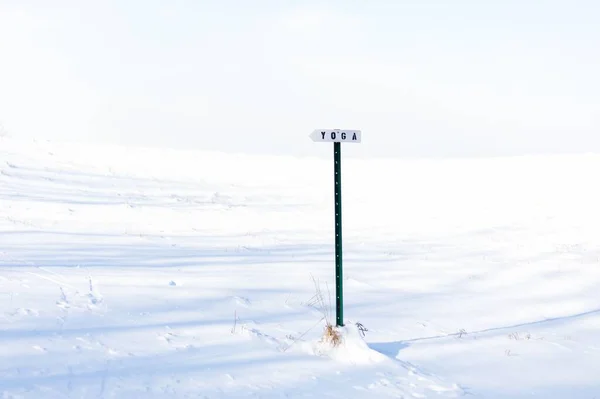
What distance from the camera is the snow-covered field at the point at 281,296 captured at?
5.10 metres

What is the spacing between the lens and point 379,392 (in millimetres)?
4914

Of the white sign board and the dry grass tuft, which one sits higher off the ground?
the white sign board

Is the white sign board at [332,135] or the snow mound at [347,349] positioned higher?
the white sign board at [332,135]

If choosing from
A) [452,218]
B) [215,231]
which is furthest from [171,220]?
[452,218]

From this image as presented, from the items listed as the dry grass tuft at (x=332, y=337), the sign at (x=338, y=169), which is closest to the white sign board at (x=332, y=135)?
the sign at (x=338, y=169)

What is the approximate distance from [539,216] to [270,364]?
18.2m

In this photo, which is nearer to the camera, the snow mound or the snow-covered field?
the snow-covered field

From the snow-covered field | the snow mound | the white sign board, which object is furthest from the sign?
the snow-covered field

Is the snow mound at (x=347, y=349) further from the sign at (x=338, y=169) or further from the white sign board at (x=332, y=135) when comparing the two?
the white sign board at (x=332, y=135)

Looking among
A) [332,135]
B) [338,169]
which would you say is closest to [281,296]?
[338,169]

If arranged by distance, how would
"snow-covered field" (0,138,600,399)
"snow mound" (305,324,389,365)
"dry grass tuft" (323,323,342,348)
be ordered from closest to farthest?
"snow-covered field" (0,138,600,399) → "snow mound" (305,324,389,365) → "dry grass tuft" (323,323,342,348)

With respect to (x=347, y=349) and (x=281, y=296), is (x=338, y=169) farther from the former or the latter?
(x=281, y=296)

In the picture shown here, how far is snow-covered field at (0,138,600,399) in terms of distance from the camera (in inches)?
201

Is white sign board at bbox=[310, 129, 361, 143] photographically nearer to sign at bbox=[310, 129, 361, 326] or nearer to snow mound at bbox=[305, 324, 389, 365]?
sign at bbox=[310, 129, 361, 326]
